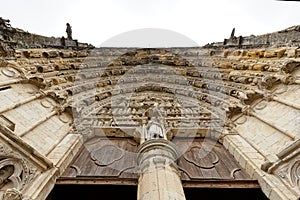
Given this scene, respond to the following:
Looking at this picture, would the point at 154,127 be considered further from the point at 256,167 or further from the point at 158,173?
the point at 256,167

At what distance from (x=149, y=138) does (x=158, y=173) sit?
121 centimetres

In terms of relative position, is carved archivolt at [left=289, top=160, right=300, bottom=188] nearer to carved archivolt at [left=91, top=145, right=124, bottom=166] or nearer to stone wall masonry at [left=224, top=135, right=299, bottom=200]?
stone wall masonry at [left=224, top=135, right=299, bottom=200]

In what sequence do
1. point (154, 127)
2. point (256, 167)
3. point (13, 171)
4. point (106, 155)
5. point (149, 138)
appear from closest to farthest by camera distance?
point (13, 171) < point (256, 167) < point (149, 138) < point (154, 127) < point (106, 155)

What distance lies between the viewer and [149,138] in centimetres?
487

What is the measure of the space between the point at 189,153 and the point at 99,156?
205cm

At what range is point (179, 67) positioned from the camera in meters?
14.7

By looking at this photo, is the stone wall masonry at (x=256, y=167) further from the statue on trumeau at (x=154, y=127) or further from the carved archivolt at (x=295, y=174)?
the statue on trumeau at (x=154, y=127)

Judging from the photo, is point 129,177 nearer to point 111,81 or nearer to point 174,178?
point 174,178

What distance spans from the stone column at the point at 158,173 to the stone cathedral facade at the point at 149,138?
0.7 inches

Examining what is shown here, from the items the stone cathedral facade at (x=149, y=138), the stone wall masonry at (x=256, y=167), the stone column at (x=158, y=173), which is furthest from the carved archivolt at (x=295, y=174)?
the stone column at (x=158, y=173)

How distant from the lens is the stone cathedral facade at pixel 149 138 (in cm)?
386

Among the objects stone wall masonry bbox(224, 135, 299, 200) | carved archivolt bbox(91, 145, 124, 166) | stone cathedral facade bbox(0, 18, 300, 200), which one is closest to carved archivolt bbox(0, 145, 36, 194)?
stone cathedral facade bbox(0, 18, 300, 200)

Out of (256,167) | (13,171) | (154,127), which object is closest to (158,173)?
(154,127)

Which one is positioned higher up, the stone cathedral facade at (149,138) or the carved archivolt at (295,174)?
the stone cathedral facade at (149,138)
